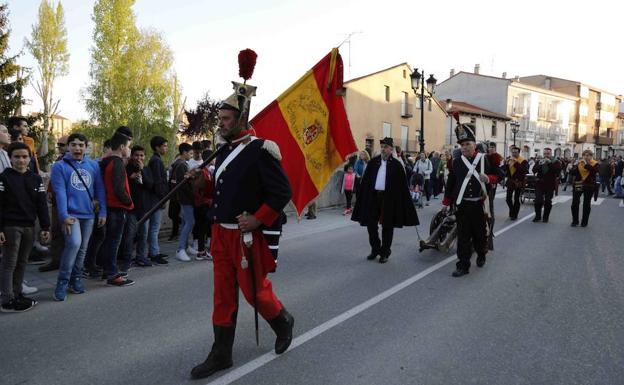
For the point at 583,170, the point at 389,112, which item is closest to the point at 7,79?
the point at 583,170

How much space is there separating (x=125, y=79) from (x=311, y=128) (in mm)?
35773

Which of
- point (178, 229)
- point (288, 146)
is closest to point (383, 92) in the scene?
point (178, 229)

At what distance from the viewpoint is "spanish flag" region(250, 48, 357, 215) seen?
527cm

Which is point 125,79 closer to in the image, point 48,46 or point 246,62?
point 48,46

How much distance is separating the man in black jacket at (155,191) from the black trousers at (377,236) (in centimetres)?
321

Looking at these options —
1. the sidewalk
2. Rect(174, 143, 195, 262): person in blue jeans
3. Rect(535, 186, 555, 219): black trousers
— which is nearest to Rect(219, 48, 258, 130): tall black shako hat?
the sidewalk

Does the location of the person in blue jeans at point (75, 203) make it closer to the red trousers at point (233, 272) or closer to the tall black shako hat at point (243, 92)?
the red trousers at point (233, 272)

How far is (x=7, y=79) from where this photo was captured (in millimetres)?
19469

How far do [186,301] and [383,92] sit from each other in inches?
1468

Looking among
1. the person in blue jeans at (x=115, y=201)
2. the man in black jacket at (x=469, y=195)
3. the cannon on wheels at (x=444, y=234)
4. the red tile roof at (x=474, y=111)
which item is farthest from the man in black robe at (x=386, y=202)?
the red tile roof at (x=474, y=111)

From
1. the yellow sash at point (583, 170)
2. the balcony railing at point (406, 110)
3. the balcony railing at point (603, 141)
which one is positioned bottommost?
the yellow sash at point (583, 170)

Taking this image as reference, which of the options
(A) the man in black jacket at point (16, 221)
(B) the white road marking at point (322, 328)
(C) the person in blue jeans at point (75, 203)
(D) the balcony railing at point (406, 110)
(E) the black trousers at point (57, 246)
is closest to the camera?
(B) the white road marking at point (322, 328)

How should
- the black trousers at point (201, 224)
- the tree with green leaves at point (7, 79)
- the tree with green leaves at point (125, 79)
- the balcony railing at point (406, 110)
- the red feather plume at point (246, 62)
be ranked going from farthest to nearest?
the balcony railing at point (406, 110) < the tree with green leaves at point (125, 79) < the tree with green leaves at point (7, 79) < the black trousers at point (201, 224) < the red feather plume at point (246, 62)

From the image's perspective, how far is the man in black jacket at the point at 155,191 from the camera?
271 inches
